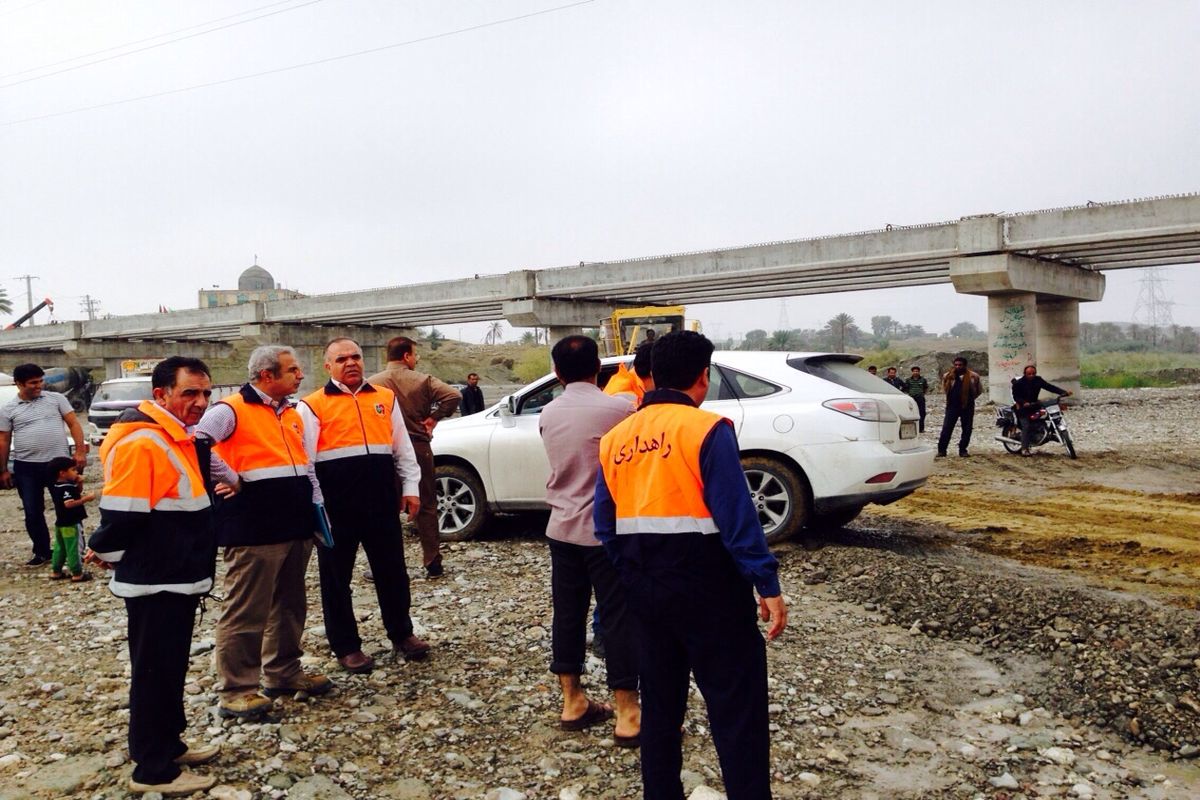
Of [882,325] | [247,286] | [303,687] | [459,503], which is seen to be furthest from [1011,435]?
[882,325]

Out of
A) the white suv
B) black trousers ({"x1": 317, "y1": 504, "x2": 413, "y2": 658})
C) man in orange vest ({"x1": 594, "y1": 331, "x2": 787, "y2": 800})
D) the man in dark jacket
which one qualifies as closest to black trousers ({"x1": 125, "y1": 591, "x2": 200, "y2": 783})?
black trousers ({"x1": 317, "y1": 504, "x2": 413, "y2": 658})

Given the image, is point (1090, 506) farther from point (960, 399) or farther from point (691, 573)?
point (691, 573)

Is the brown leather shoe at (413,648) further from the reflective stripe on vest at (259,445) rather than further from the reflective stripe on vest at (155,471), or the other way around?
the reflective stripe on vest at (155,471)

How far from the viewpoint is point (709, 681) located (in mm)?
2762

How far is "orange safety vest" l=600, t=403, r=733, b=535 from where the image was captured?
9.14 ft

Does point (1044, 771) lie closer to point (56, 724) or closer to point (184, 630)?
point (184, 630)

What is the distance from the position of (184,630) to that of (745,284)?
28781 mm

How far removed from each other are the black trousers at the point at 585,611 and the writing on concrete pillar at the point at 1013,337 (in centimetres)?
2403

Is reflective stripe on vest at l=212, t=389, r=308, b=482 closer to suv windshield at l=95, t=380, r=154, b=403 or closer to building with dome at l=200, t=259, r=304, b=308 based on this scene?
suv windshield at l=95, t=380, r=154, b=403

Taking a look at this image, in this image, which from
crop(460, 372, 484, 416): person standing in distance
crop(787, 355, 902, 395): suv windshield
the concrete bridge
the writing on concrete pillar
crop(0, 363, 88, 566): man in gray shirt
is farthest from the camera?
the writing on concrete pillar

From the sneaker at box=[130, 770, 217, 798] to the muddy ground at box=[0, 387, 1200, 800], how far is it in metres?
0.07

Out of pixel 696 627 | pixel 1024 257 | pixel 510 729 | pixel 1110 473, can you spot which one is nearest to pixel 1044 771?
pixel 696 627

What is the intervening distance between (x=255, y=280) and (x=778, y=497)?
397 feet

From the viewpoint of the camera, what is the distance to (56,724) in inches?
169
